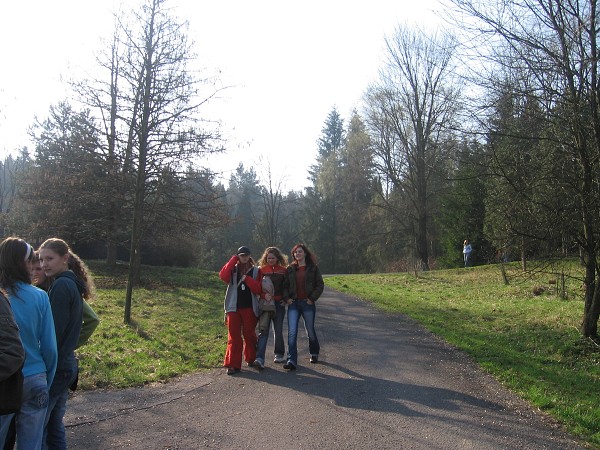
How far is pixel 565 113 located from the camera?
29.6 feet

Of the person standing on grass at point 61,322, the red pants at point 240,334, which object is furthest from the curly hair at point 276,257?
the person standing on grass at point 61,322

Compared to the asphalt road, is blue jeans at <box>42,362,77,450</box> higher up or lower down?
higher up

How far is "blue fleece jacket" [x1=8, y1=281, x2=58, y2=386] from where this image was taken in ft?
11.1

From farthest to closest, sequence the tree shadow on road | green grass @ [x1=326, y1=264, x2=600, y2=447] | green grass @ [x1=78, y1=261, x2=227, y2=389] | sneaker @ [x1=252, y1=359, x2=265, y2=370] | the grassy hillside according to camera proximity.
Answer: sneaker @ [x1=252, y1=359, x2=265, y2=370] → green grass @ [x1=78, y1=261, x2=227, y2=389] → the grassy hillside → green grass @ [x1=326, y1=264, x2=600, y2=447] → the tree shadow on road

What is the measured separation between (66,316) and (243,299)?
4.47m

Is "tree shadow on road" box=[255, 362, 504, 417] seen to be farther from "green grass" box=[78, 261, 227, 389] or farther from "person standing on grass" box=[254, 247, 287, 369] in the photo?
"green grass" box=[78, 261, 227, 389]

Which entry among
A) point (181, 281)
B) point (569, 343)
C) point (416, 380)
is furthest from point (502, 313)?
point (181, 281)

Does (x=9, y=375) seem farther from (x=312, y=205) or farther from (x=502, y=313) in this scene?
(x=312, y=205)

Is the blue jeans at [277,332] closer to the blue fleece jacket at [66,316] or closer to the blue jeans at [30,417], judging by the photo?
the blue fleece jacket at [66,316]

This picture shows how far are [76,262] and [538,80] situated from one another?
8267mm

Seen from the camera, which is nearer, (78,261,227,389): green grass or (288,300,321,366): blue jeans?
(78,261,227,389): green grass

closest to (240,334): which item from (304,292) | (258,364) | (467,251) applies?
(258,364)

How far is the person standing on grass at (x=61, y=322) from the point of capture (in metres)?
3.91

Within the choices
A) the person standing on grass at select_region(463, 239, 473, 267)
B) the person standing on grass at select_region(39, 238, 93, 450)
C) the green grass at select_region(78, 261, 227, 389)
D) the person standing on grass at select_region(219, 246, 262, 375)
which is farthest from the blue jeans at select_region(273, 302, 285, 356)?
the person standing on grass at select_region(463, 239, 473, 267)
